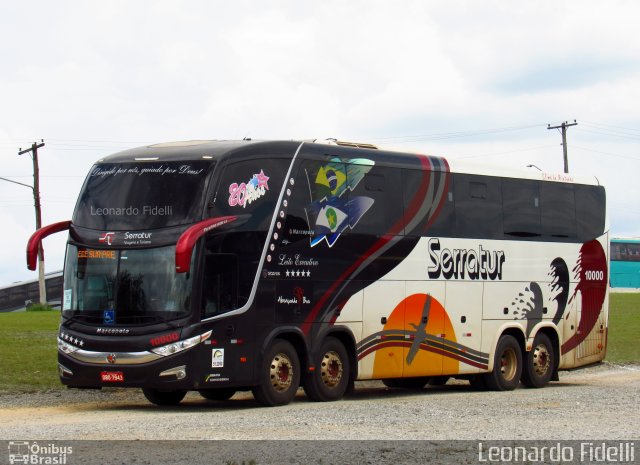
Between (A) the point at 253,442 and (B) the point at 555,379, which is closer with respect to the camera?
(A) the point at 253,442

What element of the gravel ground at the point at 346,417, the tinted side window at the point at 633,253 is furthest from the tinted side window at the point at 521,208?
the tinted side window at the point at 633,253

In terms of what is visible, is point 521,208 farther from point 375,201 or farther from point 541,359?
point 375,201

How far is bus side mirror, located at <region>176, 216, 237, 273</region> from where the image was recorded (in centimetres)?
1723

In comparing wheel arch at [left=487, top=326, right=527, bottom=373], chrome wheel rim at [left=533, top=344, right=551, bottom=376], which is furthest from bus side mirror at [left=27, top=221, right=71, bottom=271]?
chrome wheel rim at [left=533, top=344, right=551, bottom=376]

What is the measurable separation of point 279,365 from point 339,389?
60.4 inches

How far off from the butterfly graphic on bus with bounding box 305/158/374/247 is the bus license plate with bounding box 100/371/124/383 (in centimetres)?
368

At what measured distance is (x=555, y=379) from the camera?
2559cm

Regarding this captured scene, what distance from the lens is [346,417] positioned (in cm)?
1662

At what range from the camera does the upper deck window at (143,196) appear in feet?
59.7

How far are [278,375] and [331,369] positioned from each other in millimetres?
1283

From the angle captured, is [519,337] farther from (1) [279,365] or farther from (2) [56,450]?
(2) [56,450]

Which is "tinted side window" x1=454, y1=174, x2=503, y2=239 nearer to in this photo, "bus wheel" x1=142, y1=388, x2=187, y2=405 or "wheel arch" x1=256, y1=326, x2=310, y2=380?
"wheel arch" x1=256, y1=326, x2=310, y2=380

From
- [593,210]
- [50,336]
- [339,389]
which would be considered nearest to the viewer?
[339,389]

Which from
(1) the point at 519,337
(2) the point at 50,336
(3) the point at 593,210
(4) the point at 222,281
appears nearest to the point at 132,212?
(4) the point at 222,281
